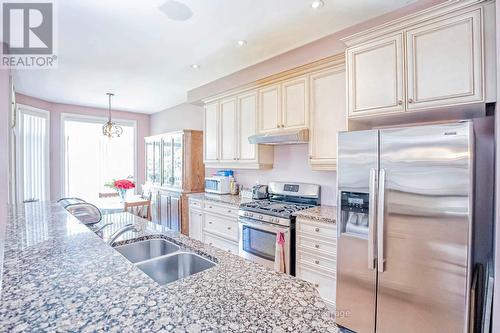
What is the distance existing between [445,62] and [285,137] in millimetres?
1455

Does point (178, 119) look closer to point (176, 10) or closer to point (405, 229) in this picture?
point (176, 10)

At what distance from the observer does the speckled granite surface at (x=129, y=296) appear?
0.59 meters

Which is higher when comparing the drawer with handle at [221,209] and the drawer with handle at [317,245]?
the drawer with handle at [221,209]

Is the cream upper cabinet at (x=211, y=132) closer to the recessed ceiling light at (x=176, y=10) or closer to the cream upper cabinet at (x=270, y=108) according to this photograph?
the cream upper cabinet at (x=270, y=108)

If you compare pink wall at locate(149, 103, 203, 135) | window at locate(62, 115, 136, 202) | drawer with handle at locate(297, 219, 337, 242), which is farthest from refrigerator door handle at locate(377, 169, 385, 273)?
window at locate(62, 115, 136, 202)

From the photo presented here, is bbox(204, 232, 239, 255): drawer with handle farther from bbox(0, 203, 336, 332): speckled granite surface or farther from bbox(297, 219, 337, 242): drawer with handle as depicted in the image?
bbox(0, 203, 336, 332): speckled granite surface

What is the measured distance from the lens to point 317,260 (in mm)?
2242

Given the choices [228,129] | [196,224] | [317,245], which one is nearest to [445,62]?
[317,245]

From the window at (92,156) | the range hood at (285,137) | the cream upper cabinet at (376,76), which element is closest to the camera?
the cream upper cabinet at (376,76)

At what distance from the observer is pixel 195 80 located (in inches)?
150

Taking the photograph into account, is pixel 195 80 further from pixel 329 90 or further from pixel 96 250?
pixel 96 250

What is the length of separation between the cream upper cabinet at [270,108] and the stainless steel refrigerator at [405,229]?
114cm

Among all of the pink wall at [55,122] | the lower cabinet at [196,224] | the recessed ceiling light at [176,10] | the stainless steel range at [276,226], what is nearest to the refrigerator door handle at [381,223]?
the stainless steel range at [276,226]

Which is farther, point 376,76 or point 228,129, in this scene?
point 228,129
